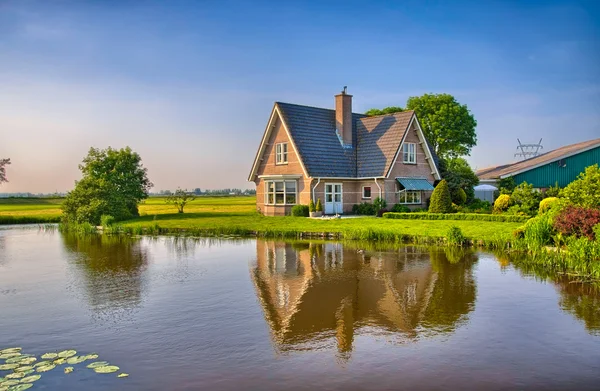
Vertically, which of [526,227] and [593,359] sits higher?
[526,227]

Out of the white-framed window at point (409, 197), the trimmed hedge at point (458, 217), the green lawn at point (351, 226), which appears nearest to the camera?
the green lawn at point (351, 226)

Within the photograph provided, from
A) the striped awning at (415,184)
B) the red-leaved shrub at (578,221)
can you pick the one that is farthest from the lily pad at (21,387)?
the striped awning at (415,184)

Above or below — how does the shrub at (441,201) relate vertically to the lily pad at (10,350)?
above

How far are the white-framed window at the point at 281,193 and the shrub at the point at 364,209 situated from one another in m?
4.66

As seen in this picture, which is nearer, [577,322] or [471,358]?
[471,358]

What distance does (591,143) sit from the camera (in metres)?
42.8

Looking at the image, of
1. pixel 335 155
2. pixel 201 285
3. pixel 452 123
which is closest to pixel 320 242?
pixel 201 285

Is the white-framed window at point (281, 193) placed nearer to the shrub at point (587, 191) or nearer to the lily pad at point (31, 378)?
the shrub at point (587, 191)

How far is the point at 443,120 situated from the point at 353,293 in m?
45.5

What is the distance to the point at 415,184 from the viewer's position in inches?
1593

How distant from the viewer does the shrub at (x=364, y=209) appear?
38531mm

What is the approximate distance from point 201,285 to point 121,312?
11.7 feet

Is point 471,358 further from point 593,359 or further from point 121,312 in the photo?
point 121,312

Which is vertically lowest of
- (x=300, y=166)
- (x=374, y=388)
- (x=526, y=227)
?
(x=374, y=388)
